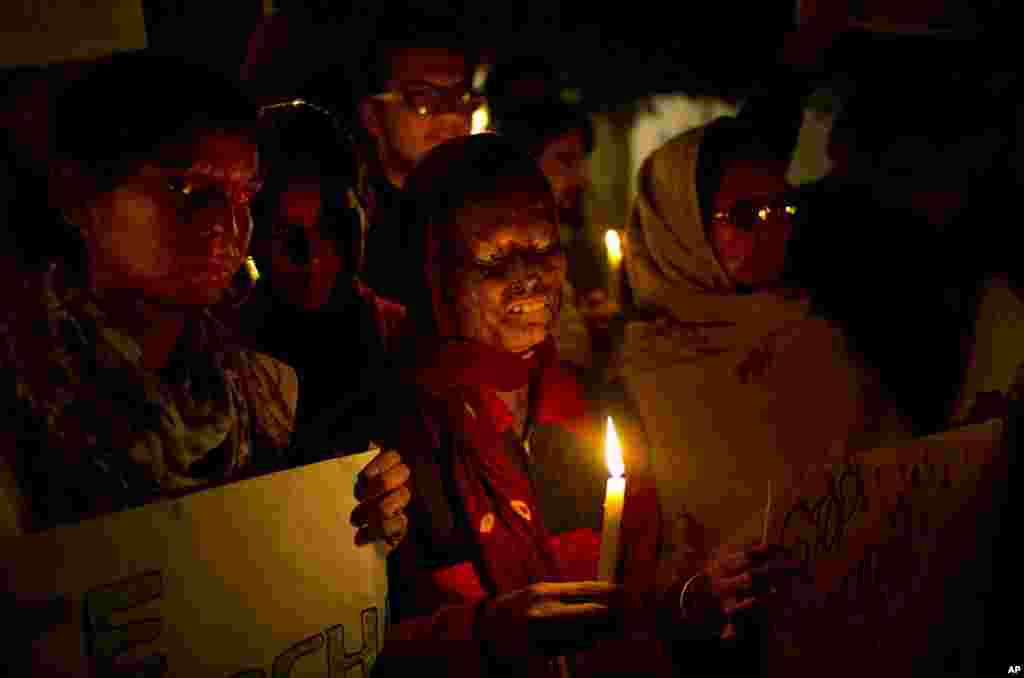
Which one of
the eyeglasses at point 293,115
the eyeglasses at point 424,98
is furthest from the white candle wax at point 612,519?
the eyeglasses at point 424,98

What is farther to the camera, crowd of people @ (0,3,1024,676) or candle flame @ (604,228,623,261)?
candle flame @ (604,228,623,261)

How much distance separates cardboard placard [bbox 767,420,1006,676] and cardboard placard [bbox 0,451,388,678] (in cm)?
105

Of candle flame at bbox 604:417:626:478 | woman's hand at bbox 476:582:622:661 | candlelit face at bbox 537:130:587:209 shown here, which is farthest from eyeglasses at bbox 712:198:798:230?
candlelit face at bbox 537:130:587:209

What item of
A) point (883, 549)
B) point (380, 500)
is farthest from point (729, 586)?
point (380, 500)

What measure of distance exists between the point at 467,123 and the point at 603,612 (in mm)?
2102

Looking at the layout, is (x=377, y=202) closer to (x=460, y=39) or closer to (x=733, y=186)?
(x=460, y=39)

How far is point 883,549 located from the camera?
2449 mm

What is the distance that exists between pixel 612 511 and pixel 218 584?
0.72 meters

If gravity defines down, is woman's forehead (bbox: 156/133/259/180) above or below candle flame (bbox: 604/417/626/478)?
above

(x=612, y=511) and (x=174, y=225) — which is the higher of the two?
(x=174, y=225)

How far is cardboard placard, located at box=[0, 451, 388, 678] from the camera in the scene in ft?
4.84

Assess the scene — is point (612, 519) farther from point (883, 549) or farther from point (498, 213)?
point (883, 549)

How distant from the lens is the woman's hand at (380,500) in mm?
1852

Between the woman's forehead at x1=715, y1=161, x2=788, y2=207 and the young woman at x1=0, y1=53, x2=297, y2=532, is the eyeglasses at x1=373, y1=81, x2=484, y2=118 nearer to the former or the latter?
the woman's forehead at x1=715, y1=161, x2=788, y2=207
